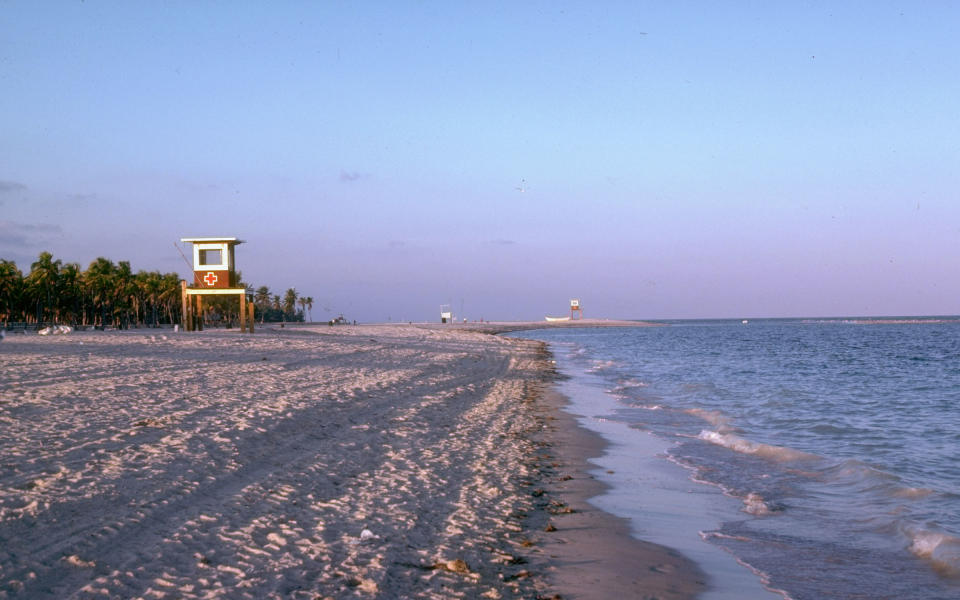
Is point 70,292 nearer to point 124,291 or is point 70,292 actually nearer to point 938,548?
point 124,291

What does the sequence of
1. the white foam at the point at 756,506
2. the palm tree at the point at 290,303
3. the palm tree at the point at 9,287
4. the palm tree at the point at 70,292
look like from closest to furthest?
the white foam at the point at 756,506
the palm tree at the point at 9,287
the palm tree at the point at 70,292
the palm tree at the point at 290,303

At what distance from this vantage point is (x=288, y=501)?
7062 mm

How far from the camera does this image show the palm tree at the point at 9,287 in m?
75.0

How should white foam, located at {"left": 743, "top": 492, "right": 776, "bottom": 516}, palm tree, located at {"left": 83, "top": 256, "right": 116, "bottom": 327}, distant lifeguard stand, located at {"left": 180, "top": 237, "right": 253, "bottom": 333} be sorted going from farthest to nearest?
1. palm tree, located at {"left": 83, "top": 256, "right": 116, "bottom": 327}
2. distant lifeguard stand, located at {"left": 180, "top": 237, "right": 253, "bottom": 333}
3. white foam, located at {"left": 743, "top": 492, "right": 776, "bottom": 516}

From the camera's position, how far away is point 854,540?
721cm

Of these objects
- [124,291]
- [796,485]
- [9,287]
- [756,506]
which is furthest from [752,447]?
[124,291]

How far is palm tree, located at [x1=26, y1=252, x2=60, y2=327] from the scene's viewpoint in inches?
3091

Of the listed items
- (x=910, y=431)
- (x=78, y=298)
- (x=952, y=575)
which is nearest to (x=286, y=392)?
(x=952, y=575)

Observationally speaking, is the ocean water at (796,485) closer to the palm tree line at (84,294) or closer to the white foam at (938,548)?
the white foam at (938,548)

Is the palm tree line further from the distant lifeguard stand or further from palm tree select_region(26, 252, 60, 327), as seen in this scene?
the distant lifeguard stand

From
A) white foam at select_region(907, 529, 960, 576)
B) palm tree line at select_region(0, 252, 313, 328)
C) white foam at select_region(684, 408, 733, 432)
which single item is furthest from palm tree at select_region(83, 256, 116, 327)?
white foam at select_region(907, 529, 960, 576)

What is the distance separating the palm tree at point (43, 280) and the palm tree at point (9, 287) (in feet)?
4.00

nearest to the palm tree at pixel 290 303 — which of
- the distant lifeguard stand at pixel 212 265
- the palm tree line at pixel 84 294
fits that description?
the palm tree line at pixel 84 294

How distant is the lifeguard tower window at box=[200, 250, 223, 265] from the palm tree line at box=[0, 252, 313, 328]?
47320 mm
